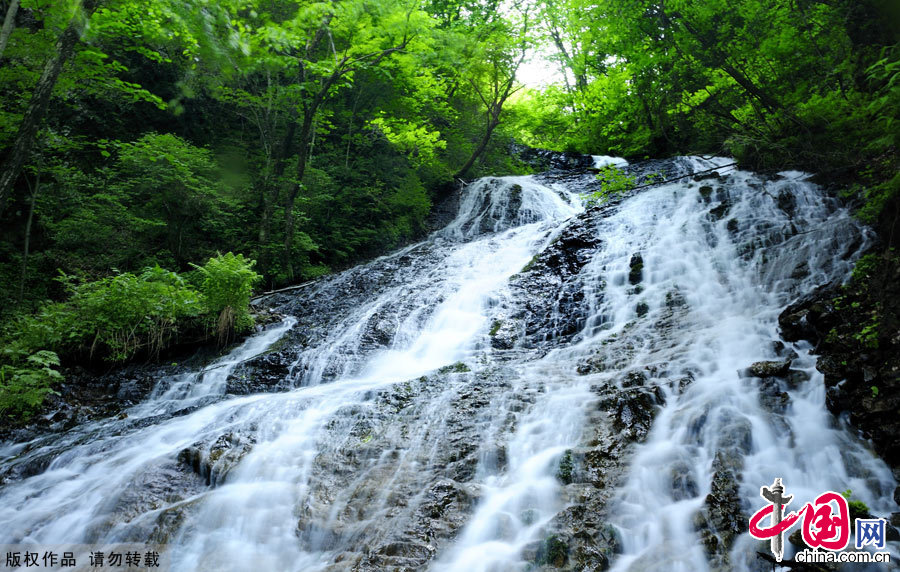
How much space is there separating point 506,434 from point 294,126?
35.2 ft

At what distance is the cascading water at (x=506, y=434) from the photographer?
3.52m

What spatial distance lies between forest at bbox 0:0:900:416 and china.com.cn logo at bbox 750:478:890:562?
2.96 meters

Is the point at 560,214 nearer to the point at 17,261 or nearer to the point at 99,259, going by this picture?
the point at 99,259

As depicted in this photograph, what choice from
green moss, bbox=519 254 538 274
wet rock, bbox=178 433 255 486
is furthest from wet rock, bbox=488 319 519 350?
wet rock, bbox=178 433 255 486

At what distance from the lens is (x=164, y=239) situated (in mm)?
10055

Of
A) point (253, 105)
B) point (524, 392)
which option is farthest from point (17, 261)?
point (524, 392)

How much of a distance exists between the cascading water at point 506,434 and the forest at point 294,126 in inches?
52.3

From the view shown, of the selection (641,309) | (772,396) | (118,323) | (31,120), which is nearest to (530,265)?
(641,309)

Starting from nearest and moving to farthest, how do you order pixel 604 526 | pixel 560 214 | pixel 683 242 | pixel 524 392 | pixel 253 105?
pixel 604 526 → pixel 524 392 → pixel 683 242 → pixel 253 105 → pixel 560 214

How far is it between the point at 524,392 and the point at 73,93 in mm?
12312

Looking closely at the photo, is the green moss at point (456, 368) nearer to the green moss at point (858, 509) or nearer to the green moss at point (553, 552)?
the green moss at point (553, 552)

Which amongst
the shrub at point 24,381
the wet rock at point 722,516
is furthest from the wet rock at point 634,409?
the shrub at point 24,381

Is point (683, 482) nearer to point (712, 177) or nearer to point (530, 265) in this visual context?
point (530, 265)

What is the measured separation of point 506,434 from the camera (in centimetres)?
461
